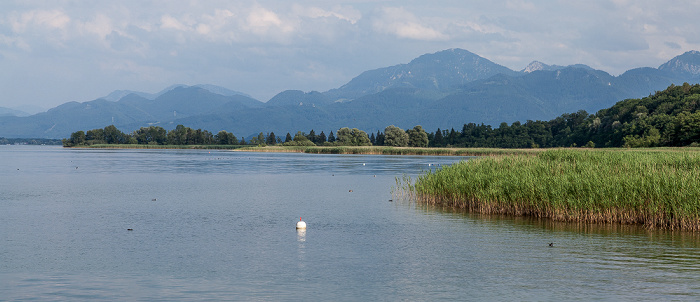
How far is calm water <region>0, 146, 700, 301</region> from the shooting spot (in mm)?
19078

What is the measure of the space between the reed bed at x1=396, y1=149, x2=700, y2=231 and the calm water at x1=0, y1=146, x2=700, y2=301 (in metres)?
1.17

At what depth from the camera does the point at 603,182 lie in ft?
106

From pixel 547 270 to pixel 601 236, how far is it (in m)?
8.30

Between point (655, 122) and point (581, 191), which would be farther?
point (655, 122)

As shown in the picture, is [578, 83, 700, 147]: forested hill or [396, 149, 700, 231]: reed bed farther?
[578, 83, 700, 147]: forested hill

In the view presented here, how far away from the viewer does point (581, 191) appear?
32.7 m

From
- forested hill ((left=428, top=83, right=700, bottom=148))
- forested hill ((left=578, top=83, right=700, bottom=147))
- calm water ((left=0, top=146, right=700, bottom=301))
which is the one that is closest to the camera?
calm water ((left=0, top=146, right=700, bottom=301))

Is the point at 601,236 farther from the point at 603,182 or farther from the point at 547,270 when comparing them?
the point at 547,270

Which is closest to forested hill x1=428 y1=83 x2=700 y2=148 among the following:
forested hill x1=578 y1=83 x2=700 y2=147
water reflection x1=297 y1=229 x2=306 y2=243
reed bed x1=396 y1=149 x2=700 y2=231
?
forested hill x1=578 y1=83 x2=700 y2=147

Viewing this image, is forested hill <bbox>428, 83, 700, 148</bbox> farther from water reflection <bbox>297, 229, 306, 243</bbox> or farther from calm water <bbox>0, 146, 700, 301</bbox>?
water reflection <bbox>297, 229, 306, 243</bbox>

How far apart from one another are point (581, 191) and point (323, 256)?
15266 mm

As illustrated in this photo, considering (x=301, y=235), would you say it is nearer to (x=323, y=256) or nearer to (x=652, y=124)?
(x=323, y=256)

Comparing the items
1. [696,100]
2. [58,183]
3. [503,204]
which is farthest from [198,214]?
[696,100]

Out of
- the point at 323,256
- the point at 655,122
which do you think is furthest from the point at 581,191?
the point at 655,122
